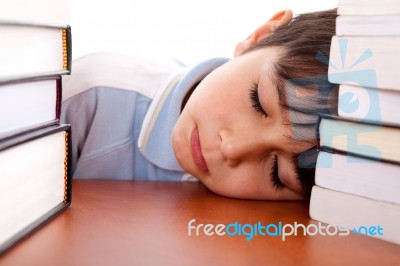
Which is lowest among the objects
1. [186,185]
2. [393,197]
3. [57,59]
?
[186,185]

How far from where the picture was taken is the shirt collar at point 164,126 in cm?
115

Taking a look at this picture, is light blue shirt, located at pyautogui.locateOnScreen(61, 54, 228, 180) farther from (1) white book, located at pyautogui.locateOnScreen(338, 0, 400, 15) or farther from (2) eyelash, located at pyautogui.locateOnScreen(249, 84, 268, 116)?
(1) white book, located at pyautogui.locateOnScreen(338, 0, 400, 15)

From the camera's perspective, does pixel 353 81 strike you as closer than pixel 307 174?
Yes

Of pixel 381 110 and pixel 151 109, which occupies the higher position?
pixel 381 110

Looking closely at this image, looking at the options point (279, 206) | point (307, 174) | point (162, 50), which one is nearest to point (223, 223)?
point (279, 206)

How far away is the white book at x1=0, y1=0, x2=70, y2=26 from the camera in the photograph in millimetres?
461

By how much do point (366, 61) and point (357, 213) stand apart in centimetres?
16

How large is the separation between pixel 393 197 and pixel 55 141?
1.17 feet

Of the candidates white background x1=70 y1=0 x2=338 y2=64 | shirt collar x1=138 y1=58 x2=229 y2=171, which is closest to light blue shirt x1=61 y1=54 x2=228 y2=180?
shirt collar x1=138 y1=58 x2=229 y2=171

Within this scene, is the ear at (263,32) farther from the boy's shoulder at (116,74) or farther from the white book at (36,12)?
the white book at (36,12)

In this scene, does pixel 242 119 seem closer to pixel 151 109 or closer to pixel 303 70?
pixel 303 70

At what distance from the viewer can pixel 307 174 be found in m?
0.86

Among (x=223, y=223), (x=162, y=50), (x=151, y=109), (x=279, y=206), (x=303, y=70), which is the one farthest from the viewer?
(x=162, y=50)

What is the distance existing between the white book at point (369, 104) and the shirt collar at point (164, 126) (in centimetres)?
60
